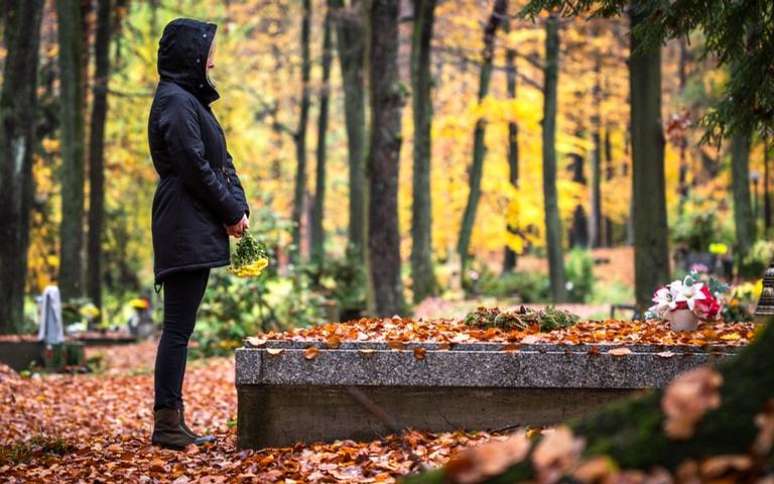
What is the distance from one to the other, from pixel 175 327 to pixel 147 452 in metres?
0.72

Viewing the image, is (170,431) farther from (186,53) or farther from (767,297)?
(767,297)

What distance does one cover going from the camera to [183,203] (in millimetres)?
6352

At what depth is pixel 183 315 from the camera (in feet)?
21.1

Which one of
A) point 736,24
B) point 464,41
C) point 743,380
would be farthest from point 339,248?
point 743,380

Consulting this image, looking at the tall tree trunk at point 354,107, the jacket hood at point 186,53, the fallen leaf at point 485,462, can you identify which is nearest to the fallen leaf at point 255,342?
the jacket hood at point 186,53

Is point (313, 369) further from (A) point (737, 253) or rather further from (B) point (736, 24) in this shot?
(A) point (737, 253)

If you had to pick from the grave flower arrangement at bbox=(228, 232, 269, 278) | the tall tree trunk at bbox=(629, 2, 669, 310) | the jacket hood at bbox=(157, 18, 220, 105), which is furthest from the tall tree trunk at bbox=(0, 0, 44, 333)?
the grave flower arrangement at bbox=(228, 232, 269, 278)

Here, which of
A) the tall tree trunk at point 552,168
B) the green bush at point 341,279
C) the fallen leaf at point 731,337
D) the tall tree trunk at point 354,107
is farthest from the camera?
the tall tree trunk at point 354,107

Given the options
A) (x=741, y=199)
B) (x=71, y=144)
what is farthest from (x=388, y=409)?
(x=741, y=199)

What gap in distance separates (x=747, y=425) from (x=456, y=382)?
326 cm

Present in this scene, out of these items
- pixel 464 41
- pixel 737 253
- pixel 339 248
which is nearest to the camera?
pixel 737 253

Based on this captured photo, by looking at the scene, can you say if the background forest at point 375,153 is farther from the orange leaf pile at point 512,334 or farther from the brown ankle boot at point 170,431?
the brown ankle boot at point 170,431

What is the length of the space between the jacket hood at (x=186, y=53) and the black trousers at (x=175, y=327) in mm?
1142

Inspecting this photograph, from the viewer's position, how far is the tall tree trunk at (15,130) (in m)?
15.7
